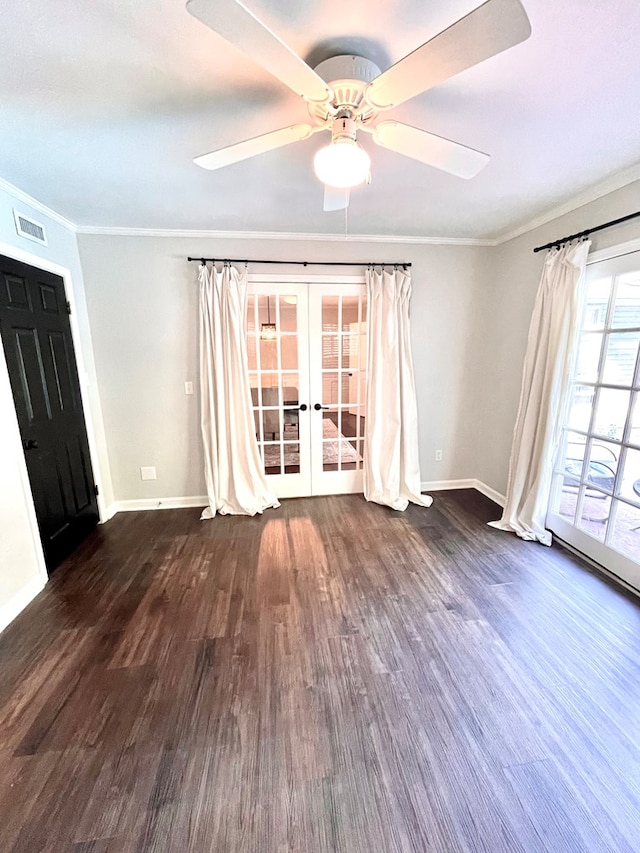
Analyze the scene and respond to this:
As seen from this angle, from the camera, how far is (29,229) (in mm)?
2389

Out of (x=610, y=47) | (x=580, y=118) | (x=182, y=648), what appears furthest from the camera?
(x=182, y=648)

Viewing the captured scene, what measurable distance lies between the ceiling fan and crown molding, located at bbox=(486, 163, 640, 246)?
1.35 meters

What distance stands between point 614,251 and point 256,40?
2418 mm

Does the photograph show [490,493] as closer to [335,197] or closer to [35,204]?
[335,197]

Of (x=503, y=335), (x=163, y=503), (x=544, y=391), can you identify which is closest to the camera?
(x=544, y=391)

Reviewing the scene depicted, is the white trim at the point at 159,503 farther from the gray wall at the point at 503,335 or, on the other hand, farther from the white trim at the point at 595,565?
the white trim at the point at 595,565

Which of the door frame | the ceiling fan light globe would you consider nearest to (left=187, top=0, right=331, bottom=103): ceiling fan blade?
the ceiling fan light globe

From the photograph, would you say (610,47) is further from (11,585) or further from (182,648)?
(11,585)

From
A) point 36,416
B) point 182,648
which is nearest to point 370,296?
point 36,416

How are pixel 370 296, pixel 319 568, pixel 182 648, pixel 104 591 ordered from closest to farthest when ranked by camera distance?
1. pixel 182 648
2. pixel 104 591
3. pixel 319 568
4. pixel 370 296

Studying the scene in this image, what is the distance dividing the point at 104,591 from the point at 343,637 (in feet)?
5.16

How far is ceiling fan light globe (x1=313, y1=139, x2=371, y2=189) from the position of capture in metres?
1.27

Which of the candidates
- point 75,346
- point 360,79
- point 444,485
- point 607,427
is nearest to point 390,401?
point 444,485

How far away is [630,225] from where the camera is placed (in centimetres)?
215
